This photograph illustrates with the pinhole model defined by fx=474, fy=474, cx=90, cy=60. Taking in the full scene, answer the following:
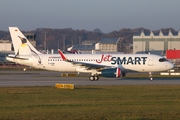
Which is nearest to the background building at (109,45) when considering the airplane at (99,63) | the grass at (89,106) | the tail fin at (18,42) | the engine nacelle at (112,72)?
the tail fin at (18,42)

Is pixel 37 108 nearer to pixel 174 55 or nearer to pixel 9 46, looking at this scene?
pixel 174 55

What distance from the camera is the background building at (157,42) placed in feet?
447

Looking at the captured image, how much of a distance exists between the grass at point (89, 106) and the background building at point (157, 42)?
105656 mm

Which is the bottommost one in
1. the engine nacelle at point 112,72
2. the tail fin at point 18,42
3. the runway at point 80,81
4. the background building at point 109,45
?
the runway at point 80,81

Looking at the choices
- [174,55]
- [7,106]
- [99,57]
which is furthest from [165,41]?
[7,106]

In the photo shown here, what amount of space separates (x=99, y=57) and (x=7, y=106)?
2725 centimetres

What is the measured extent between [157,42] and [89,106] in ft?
380

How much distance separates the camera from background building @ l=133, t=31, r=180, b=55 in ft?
447

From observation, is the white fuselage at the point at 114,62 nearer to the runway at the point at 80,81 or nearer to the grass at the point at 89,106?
the runway at the point at 80,81

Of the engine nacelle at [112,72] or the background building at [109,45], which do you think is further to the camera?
the background building at [109,45]

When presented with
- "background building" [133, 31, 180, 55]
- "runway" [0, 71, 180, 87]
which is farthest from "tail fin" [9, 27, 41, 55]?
"background building" [133, 31, 180, 55]

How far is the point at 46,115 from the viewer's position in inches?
798

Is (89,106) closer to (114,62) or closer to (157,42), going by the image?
(114,62)

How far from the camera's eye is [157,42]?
138 m
